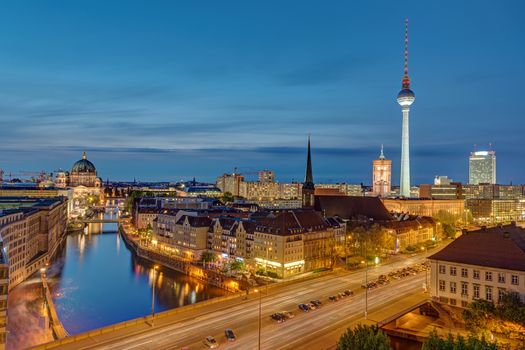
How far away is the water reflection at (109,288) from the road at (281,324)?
42.4 ft

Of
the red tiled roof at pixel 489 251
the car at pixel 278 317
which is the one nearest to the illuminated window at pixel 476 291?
the red tiled roof at pixel 489 251

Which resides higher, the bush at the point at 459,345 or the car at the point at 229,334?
the bush at the point at 459,345

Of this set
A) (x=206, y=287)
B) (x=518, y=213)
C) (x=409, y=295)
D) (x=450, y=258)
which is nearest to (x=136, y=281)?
(x=206, y=287)

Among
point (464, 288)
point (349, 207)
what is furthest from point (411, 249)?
point (464, 288)

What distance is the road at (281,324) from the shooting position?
88.4ft

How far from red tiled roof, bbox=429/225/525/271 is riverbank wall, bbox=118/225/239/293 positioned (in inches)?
953

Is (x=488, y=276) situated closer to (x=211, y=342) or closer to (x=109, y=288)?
(x=211, y=342)

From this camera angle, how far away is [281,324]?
102ft

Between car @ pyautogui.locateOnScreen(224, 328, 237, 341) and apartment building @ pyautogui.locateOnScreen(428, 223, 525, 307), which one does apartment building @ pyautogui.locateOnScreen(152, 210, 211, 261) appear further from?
apartment building @ pyautogui.locateOnScreen(428, 223, 525, 307)

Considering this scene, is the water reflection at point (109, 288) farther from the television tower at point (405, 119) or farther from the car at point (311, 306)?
the television tower at point (405, 119)

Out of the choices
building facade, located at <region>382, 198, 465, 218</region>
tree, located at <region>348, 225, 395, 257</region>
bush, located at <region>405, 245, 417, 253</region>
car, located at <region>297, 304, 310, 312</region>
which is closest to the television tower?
building facade, located at <region>382, 198, 465, 218</region>

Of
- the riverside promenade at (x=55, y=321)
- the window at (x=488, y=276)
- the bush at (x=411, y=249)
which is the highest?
the window at (x=488, y=276)

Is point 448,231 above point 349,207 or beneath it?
beneath

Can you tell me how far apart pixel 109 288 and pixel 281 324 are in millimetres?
29984
